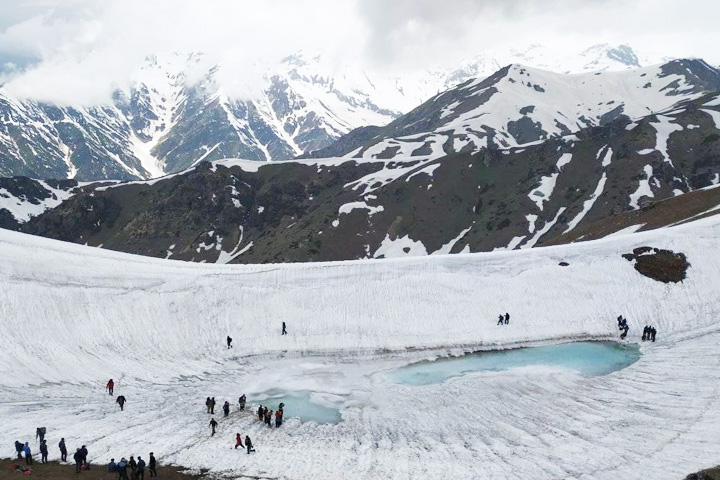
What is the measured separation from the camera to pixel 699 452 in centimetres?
3450

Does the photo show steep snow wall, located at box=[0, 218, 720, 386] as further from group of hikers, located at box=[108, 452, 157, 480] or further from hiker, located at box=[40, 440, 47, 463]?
group of hikers, located at box=[108, 452, 157, 480]

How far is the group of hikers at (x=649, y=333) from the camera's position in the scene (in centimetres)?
6093

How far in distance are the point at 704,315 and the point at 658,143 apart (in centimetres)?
14813

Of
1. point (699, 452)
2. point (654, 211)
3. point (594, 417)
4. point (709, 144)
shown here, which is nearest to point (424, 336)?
point (594, 417)

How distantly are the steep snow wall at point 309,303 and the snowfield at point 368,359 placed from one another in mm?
231

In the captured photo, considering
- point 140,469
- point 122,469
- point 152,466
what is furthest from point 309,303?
point 122,469

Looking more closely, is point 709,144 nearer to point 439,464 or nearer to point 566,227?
point 566,227

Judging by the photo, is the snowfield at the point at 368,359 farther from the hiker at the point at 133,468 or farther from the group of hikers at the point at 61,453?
the hiker at the point at 133,468

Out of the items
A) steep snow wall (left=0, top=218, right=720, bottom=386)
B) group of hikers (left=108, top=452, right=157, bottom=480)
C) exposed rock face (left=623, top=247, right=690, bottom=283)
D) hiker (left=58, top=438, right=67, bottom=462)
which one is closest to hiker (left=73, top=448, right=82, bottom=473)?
group of hikers (left=108, top=452, right=157, bottom=480)

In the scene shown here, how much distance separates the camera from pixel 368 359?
59562mm

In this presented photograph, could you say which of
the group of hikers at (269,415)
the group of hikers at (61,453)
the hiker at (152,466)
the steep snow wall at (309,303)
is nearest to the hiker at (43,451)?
the group of hikers at (61,453)

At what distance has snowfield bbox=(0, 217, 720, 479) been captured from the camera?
37531 mm

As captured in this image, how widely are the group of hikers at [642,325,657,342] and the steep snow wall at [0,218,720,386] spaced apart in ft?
6.05

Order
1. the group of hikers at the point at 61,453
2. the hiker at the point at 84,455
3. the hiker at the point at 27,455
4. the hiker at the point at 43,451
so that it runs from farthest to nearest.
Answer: the hiker at the point at 43,451, the hiker at the point at 27,455, the hiker at the point at 84,455, the group of hikers at the point at 61,453
